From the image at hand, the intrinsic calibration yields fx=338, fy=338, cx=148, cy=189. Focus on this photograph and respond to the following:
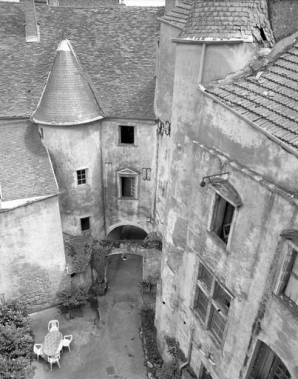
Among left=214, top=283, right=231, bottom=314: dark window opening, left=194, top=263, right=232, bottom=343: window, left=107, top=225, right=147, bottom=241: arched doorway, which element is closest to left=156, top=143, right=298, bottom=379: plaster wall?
left=194, top=263, right=232, bottom=343: window

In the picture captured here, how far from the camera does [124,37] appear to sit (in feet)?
77.6

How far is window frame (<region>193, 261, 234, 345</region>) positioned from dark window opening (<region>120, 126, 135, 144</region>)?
12565 millimetres

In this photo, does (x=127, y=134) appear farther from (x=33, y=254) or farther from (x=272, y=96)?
(x=272, y=96)

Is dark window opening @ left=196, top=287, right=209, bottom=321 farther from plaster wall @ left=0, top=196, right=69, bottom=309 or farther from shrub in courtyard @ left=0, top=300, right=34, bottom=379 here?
plaster wall @ left=0, top=196, right=69, bottom=309

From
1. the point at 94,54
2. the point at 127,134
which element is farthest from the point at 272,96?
the point at 94,54

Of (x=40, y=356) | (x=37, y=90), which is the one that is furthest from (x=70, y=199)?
(x=40, y=356)

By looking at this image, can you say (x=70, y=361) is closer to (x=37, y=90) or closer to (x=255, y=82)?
(x=37, y=90)

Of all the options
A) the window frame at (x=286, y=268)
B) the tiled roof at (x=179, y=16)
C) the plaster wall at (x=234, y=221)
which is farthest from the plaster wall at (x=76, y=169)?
the window frame at (x=286, y=268)

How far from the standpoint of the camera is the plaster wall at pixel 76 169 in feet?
70.5

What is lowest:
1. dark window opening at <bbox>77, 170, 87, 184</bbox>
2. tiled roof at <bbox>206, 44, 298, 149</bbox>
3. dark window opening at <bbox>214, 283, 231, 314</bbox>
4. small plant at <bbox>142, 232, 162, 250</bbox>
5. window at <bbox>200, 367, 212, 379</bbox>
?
window at <bbox>200, 367, 212, 379</bbox>

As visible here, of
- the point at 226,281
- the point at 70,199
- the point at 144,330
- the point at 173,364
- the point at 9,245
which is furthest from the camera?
the point at 70,199

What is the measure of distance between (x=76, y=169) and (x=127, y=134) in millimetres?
4544

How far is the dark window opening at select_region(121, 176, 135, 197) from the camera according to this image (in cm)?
2500

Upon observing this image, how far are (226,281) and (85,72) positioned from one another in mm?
16811
